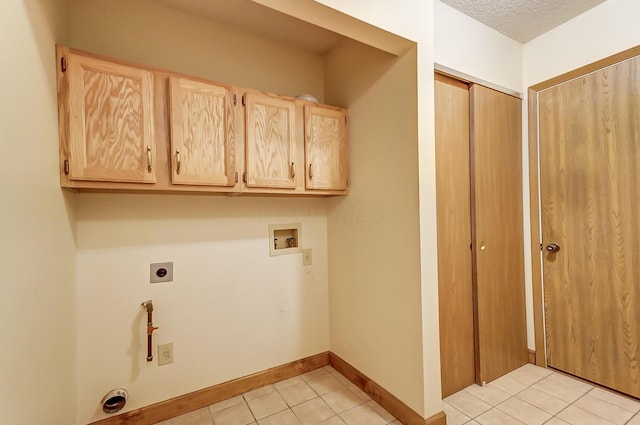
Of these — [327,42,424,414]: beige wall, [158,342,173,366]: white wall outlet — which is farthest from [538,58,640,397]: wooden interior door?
[158,342,173,366]: white wall outlet

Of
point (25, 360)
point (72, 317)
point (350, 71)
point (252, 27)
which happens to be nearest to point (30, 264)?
point (25, 360)

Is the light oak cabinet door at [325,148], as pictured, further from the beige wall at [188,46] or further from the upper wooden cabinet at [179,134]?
the beige wall at [188,46]

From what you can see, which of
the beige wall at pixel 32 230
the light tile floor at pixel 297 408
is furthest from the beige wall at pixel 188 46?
the light tile floor at pixel 297 408

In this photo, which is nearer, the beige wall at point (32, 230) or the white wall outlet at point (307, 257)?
the beige wall at point (32, 230)

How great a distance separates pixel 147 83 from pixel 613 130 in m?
2.88

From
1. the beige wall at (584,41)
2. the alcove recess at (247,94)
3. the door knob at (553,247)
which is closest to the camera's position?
the alcove recess at (247,94)

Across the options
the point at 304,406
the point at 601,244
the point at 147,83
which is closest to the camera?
the point at 147,83

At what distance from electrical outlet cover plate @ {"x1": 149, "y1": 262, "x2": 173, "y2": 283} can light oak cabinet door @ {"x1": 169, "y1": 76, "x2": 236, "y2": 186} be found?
0.59 meters

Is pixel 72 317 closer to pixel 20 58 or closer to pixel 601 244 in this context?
pixel 20 58

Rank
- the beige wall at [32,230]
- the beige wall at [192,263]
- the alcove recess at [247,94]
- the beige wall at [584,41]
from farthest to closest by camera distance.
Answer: the beige wall at [584,41]
the beige wall at [192,263]
the alcove recess at [247,94]
the beige wall at [32,230]

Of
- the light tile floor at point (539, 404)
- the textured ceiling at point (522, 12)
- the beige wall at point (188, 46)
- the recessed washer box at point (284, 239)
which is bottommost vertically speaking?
the light tile floor at point (539, 404)

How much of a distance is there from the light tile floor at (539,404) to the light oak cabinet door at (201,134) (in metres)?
2.02

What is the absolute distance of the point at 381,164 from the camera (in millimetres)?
1809

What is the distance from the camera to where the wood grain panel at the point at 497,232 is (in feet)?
6.63
